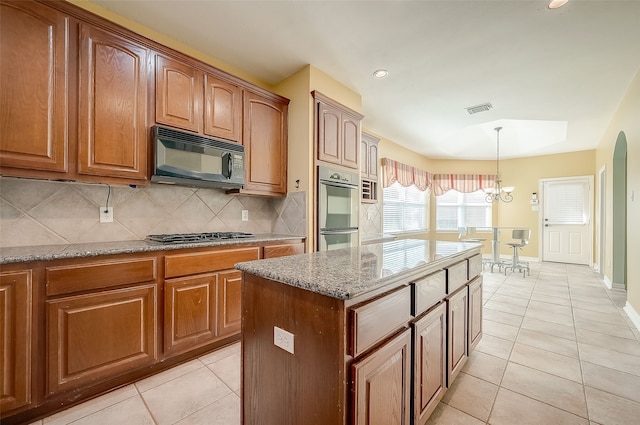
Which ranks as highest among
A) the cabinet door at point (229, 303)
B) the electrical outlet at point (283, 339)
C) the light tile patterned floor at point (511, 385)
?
the electrical outlet at point (283, 339)

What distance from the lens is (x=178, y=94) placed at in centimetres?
221

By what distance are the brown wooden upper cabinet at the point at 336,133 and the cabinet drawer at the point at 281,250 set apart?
3.19ft

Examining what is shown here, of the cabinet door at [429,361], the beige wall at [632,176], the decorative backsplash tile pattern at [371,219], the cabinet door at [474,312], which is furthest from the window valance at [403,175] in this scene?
the cabinet door at [429,361]

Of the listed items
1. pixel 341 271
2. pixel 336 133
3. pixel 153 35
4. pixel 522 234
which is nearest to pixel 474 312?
pixel 341 271

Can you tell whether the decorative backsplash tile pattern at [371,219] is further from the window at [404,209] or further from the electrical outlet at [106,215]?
the electrical outlet at [106,215]

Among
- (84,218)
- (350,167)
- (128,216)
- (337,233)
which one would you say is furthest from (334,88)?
(84,218)

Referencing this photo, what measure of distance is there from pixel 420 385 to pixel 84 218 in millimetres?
2501

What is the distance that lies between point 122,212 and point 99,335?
0.97m

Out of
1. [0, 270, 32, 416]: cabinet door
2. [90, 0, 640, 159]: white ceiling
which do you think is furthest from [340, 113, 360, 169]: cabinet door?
[0, 270, 32, 416]: cabinet door

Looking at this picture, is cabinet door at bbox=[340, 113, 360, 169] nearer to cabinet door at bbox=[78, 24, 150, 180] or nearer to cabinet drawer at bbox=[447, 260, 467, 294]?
cabinet drawer at bbox=[447, 260, 467, 294]

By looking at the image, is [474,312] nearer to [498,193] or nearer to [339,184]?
[339,184]

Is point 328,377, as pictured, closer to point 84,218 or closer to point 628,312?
point 84,218

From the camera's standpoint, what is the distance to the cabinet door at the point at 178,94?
212cm

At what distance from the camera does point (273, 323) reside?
108 centimetres
